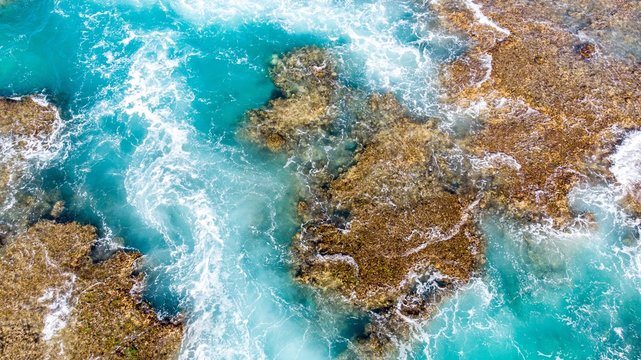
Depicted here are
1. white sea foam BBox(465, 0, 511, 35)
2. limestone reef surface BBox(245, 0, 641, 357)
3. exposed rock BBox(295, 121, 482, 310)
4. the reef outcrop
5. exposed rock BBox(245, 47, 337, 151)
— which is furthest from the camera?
white sea foam BBox(465, 0, 511, 35)

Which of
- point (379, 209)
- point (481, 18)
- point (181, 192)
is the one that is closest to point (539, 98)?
point (481, 18)

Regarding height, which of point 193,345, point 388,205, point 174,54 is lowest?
point 193,345

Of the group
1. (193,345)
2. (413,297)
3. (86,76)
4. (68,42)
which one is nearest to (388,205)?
(413,297)

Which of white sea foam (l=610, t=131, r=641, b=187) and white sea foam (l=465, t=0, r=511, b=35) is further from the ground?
white sea foam (l=465, t=0, r=511, b=35)

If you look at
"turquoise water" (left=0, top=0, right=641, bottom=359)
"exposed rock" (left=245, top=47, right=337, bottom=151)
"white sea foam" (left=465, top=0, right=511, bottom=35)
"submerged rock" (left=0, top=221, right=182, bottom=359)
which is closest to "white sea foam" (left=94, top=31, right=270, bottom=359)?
"turquoise water" (left=0, top=0, right=641, bottom=359)

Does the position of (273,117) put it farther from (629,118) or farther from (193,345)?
(629,118)

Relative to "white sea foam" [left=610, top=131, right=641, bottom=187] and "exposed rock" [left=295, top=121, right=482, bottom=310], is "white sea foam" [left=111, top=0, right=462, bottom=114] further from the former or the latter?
"white sea foam" [left=610, top=131, right=641, bottom=187]
